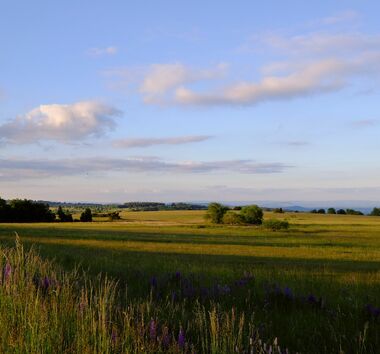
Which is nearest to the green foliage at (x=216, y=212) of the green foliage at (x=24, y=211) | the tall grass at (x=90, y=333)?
the green foliage at (x=24, y=211)

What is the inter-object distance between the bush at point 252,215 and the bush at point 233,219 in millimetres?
819

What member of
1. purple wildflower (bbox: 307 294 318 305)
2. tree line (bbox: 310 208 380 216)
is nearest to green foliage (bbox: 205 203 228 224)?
tree line (bbox: 310 208 380 216)

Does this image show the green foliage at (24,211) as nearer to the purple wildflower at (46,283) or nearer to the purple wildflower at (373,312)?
the purple wildflower at (46,283)

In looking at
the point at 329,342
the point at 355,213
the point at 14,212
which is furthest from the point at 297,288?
the point at 355,213

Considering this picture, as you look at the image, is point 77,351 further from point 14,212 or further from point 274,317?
point 14,212

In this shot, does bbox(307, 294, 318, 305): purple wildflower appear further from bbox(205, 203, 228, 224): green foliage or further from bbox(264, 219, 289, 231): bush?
bbox(205, 203, 228, 224): green foliage

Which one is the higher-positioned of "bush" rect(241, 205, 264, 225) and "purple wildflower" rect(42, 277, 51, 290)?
"purple wildflower" rect(42, 277, 51, 290)

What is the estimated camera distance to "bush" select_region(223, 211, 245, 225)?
100m

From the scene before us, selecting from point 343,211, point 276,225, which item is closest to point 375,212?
point 343,211

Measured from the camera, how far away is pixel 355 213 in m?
152

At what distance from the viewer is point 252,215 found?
10006 centimetres

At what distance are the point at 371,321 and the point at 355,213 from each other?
504 feet

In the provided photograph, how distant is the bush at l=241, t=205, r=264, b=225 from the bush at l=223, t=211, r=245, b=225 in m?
0.82

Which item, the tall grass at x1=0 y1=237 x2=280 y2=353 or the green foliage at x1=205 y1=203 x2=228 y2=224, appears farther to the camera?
the green foliage at x1=205 y1=203 x2=228 y2=224
